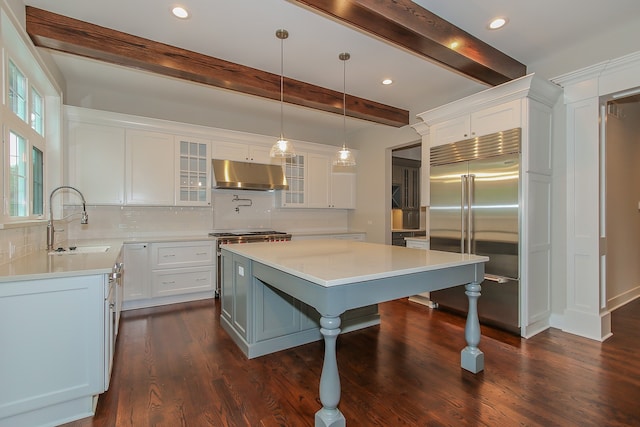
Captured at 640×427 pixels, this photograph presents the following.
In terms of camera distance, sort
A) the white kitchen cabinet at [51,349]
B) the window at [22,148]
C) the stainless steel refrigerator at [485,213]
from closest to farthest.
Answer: the white kitchen cabinet at [51,349] → the window at [22,148] → the stainless steel refrigerator at [485,213]

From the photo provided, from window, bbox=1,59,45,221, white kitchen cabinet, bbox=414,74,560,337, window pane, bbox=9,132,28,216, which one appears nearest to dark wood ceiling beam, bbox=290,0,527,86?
white kitchen cabinet, bbox=414,74,560,337

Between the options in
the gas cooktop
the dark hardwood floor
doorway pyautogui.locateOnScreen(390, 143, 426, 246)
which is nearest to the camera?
the dark hardwood floor

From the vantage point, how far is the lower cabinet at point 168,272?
12.5 ft

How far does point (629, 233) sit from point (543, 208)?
2023 millimetres

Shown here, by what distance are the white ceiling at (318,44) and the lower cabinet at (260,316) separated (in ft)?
6.59

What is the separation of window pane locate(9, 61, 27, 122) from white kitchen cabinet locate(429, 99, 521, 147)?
13.0 feet

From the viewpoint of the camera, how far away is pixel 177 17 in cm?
256

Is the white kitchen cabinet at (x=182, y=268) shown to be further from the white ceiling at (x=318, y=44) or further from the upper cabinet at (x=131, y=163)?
the white ceiling at (x=318, y=44)

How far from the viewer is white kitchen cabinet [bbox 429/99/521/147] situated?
3.06 m

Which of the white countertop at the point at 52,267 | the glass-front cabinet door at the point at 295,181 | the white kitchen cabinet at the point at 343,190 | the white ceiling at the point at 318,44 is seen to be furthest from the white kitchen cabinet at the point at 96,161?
the white kitchen cabinet at the point at 343,190

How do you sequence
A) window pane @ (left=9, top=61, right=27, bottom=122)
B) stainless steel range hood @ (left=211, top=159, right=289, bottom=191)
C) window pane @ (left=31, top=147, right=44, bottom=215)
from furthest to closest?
stainless steel range hood @ (left=211, top=159, right=289, bottom=191), window pane @ (left=31, top=147, right=44, bottom=215), window pane @ (left=9, top=61, right=27, bottom=122)

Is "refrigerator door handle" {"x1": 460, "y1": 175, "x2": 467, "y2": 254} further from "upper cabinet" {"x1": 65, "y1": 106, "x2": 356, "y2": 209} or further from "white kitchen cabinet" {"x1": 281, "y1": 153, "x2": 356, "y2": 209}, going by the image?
"upper cabinet" {"x1": 65, "y1": 106, "x2": 356, "y2": 209}

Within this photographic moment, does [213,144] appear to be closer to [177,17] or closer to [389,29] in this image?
[177,17]

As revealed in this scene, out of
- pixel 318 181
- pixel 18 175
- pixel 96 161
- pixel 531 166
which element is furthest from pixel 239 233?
pixel 531 166
